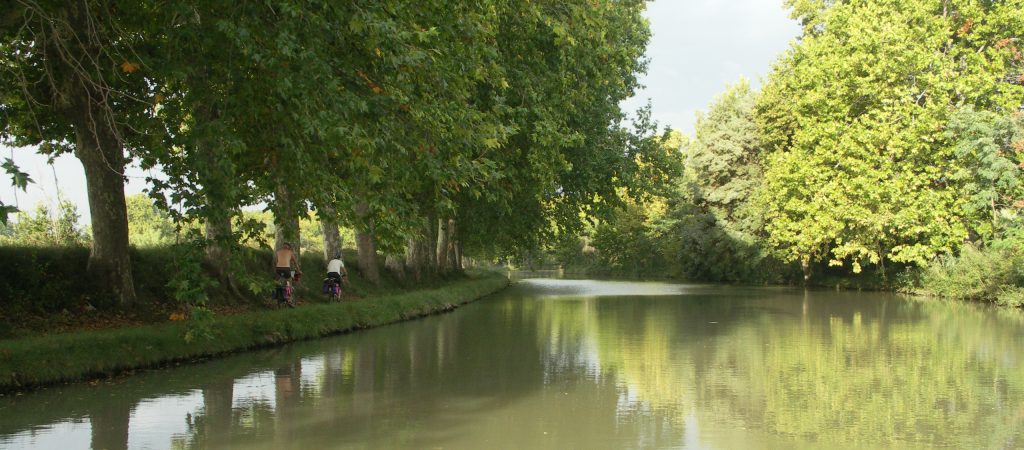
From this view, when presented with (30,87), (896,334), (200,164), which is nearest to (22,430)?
(200,164)

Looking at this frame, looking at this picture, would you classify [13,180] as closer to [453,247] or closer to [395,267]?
[395,267]

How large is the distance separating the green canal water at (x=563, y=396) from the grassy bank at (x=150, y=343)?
1.11 feet

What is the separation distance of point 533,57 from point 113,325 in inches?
432

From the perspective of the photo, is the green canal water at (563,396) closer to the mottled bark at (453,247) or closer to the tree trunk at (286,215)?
the tree trunk at (286,215)

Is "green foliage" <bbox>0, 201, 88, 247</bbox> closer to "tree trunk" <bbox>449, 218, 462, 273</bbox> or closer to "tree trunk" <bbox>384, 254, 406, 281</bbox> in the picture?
"tree trunk" <bbox>384, 254, 406, 281</bbox>

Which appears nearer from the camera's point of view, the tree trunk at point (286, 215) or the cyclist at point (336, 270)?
the tree trunk at point (286, 215)

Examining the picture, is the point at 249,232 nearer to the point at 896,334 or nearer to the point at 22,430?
the point at 22,430

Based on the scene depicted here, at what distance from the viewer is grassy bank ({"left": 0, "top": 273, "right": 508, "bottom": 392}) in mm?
11742

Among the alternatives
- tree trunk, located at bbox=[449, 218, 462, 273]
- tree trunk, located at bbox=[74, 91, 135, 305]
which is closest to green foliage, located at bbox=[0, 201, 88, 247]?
tree trunk, located at bbox=[74, 91, 135, 305]

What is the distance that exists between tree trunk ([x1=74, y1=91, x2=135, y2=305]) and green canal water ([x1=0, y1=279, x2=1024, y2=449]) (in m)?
3.10

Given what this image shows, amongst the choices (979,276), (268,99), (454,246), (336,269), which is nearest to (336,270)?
(336,269)

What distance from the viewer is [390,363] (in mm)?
14430

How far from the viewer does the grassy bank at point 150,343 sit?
11.7m

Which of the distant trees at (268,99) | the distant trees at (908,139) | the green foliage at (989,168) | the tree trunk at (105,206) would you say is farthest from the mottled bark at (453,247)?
the tree trunk at (105,206)
